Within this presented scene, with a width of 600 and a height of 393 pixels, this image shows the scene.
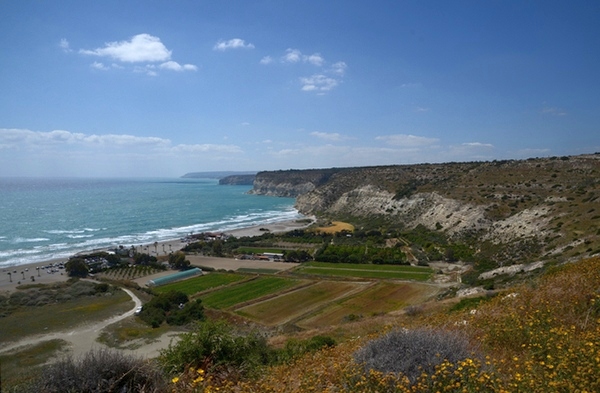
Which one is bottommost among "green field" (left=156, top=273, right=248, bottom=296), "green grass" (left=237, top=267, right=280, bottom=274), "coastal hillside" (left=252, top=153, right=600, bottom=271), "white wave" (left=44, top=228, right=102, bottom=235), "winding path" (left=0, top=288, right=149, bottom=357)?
"green field" (left=156, top=273, right=248, bottom=296)

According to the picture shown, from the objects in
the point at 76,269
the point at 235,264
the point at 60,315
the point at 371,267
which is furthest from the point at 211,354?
the point at 76,269

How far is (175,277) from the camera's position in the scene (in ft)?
174

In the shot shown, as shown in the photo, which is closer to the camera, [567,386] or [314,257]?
[567,386]

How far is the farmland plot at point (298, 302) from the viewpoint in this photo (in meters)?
35.7

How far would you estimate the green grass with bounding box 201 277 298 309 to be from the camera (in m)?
41.7

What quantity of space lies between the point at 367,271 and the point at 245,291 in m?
17.4

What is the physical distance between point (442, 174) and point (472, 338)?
95923mm

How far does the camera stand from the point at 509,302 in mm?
9852

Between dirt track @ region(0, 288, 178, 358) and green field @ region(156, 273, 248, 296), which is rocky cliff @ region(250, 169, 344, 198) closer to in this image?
green field @ region(156, 273, 248, 296)

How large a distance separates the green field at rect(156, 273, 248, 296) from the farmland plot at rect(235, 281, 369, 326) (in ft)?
36.1

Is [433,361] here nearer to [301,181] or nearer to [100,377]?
[100,377]

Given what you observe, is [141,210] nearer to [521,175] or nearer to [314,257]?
[314,257]

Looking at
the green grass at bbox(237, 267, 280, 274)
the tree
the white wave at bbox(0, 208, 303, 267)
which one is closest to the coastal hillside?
the white wave at bbox(0, 208, 303, 267)

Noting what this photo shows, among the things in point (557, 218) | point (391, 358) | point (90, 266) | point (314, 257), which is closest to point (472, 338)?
point (391, 358)
